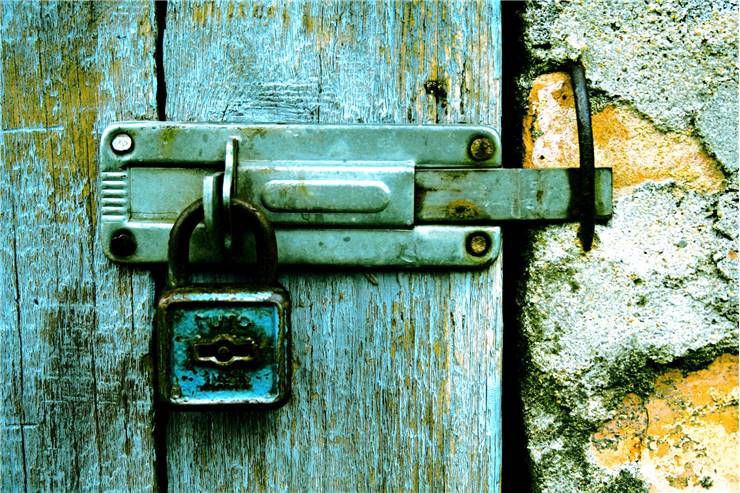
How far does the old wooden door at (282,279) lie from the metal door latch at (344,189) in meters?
0.02

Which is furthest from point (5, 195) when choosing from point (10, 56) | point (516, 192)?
point (516, 192)

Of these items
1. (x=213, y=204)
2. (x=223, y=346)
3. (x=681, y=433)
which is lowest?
(x=681, y=433)

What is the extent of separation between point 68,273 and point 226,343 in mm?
199

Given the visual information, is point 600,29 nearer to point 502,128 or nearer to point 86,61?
point 502,128

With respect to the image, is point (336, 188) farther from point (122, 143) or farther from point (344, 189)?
point (122, 143)

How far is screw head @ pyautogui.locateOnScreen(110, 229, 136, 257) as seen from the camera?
0.54 metres

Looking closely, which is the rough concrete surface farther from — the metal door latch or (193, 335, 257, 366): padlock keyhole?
(193, 335, 257, 366): padlock keyhole

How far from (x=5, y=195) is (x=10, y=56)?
133 mm

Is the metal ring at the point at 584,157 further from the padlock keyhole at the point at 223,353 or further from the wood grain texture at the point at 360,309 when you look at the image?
the padlock keyhole at the point at 223,353

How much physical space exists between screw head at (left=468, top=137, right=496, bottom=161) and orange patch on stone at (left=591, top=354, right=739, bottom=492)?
0.26m

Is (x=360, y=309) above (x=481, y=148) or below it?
below

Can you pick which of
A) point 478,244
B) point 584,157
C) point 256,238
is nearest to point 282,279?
point 256,238

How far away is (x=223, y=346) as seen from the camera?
480 millimetres

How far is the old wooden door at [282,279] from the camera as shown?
1.82 ft
